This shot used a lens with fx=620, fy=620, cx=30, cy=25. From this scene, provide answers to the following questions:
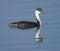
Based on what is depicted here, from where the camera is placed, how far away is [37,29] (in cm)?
2591

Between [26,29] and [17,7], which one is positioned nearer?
[26,29]

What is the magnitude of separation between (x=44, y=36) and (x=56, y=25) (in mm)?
1676

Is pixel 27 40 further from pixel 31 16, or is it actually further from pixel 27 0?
pixel 27 0

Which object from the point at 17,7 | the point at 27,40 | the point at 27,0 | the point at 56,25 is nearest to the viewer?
the point at 27,40

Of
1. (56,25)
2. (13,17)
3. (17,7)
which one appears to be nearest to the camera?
(56,25)

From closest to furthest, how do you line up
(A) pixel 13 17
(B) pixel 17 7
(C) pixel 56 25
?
1. (C) pixel 56 25
2. (A) pixel 13 17
3. (B) pixel 17 7

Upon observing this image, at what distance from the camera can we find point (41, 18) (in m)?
27.7

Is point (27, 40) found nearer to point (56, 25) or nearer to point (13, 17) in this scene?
point (56, 25)

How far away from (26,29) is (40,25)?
0.92 m

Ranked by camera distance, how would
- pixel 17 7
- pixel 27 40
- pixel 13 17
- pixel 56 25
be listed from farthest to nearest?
pixel 17 7
pixel 13 17
pixel 56 25
pixel 27 40

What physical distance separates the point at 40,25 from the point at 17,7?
158 inches

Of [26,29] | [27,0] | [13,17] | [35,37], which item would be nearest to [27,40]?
[35,37]

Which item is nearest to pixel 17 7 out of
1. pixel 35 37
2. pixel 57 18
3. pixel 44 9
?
pixel 44 9

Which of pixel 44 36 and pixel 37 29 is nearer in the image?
pixel 44 36
